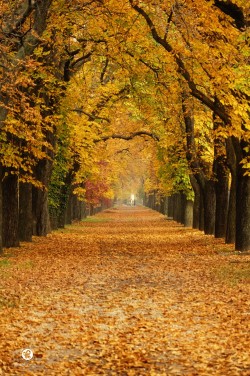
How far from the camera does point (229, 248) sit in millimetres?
27891

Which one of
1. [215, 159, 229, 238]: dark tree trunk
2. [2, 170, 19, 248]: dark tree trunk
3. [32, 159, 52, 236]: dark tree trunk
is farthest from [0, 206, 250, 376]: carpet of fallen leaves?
[32, 159, 52, 236]: dark tree trunk

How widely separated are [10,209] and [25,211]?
3.58 meters

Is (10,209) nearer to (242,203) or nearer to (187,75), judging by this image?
(187,75)

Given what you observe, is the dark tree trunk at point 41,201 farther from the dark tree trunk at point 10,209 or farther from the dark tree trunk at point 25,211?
the dark tree trunk at point 10,209

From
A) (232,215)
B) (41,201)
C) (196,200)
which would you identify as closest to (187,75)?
(232,215)

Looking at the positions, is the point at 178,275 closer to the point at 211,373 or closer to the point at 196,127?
the point at 211,373

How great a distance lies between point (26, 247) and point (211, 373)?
20.2 meters

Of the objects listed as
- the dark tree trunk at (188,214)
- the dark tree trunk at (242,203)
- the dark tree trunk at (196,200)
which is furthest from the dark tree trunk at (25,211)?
the dark tree trunk at (188,214)

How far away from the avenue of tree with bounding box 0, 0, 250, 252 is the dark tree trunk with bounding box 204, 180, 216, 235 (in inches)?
1.9

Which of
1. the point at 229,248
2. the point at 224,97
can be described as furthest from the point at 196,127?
the point at 224,97

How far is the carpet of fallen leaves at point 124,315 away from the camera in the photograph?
30.9 ft

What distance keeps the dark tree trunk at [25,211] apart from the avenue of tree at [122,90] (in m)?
0.04

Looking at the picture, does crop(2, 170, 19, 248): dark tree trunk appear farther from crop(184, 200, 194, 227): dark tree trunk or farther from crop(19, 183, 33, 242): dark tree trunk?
crop(184, 200, 194, 227): dark tree trunk

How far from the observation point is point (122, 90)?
42.0 m
